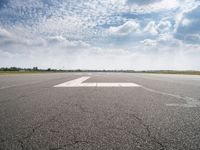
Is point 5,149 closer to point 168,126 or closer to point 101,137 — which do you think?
point 101,137

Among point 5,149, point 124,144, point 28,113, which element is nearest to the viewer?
point 5,149

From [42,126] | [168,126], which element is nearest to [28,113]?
[42,126]

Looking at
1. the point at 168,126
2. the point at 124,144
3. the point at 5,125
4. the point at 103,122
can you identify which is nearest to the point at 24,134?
the point at 5,125

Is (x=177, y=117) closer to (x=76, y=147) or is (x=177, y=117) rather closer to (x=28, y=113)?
(x=76, y=147)

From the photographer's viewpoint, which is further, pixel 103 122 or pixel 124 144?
pixel 103 122

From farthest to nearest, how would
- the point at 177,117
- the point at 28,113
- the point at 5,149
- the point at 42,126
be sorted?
the point at 28,113, the point at 177,117, the point at 42,126, the point at 5,149

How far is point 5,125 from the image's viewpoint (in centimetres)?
224

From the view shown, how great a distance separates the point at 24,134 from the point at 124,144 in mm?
1390

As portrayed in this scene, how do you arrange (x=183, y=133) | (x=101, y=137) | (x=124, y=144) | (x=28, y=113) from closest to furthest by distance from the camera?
(x=124, y=144), (x=101, y=137), (x=183, y=133), (x=28, y=113)

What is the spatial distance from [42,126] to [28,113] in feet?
2.84

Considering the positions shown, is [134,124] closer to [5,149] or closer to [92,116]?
[92,116]

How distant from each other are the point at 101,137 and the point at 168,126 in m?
1.16

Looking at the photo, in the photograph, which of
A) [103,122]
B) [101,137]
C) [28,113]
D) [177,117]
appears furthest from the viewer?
[28,113]

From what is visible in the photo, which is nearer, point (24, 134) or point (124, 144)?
point (124, 144)
